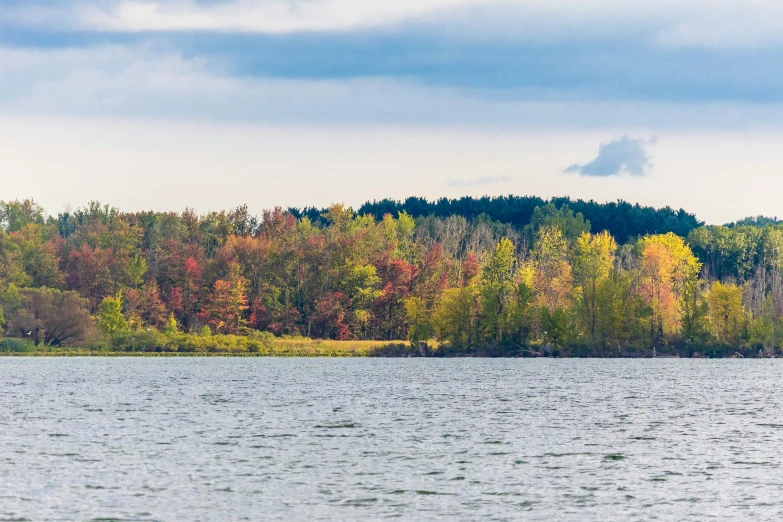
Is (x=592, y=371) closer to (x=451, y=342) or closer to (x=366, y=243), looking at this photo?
(x=451, y=342)

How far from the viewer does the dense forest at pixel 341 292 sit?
465ft

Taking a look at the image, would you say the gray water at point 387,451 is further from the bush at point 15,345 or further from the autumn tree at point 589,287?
the bush at point 15,345

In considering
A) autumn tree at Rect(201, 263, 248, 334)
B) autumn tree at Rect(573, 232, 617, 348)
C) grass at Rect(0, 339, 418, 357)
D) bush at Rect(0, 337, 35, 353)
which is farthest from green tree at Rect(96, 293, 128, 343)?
autumn tree at Rect(573, 232, 617, 348)

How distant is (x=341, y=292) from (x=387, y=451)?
124m

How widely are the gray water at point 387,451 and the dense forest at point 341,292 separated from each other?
60.5 meters

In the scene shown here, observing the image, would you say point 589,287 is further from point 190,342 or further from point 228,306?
point 190,342

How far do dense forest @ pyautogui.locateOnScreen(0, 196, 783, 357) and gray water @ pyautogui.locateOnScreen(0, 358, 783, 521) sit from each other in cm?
6052

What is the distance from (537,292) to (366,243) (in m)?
32.1

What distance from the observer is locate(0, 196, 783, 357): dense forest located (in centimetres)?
14162

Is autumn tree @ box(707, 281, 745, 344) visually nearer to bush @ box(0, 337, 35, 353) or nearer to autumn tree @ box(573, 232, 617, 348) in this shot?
autumn tree @ box(573, 232, 617, 348)

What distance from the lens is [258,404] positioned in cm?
6384

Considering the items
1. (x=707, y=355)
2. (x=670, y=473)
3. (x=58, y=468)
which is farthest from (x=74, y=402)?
(x=707, y=355)

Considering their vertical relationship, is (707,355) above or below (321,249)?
below

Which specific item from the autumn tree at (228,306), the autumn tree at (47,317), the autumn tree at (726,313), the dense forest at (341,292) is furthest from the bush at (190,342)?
the autumn tree at (726,313)
